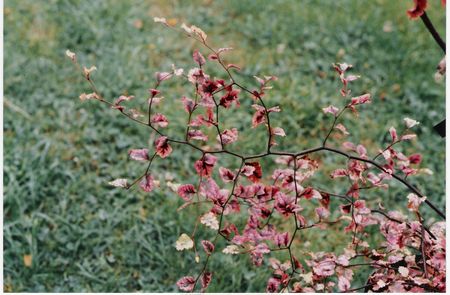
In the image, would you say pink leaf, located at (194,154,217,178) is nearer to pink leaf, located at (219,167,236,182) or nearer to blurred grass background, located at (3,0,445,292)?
pink leaf, located at (219,167,236,182)

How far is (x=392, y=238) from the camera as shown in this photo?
157 cm

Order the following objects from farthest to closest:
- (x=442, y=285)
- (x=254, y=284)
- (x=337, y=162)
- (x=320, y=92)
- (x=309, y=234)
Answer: (x=320, y=92)
(x=337, y=162)
(x=309, y=234)
(x=254, y=284)
(x=442, y=285)

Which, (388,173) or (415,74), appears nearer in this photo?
(388,173)

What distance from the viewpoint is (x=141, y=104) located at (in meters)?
3.21

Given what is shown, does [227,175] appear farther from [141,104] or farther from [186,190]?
[141,104]

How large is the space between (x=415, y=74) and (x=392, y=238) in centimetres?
223

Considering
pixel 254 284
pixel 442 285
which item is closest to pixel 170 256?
pixel 254 284

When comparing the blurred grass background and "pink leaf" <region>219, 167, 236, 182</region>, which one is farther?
the blurred grass background

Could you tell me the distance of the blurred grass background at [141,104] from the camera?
244 cm

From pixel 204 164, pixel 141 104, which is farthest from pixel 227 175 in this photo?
pixel 141 104

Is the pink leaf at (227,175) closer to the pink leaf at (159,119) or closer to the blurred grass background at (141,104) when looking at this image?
the pink leaf at (159,119)

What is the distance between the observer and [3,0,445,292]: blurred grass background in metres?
2.44

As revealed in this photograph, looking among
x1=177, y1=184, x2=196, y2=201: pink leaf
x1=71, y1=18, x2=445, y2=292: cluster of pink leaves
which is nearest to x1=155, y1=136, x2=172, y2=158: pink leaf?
x1=71, y1=18, x2=445, y2=292: cluster of pink leaves

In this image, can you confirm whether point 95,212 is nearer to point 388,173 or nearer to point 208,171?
point 208,171
